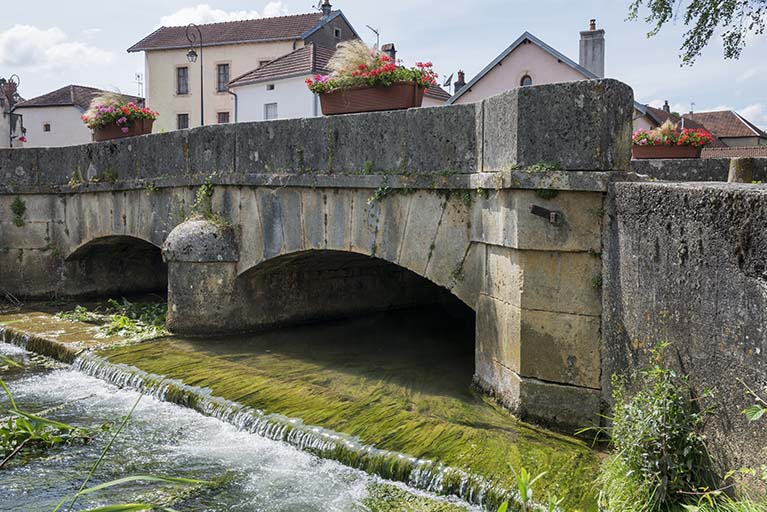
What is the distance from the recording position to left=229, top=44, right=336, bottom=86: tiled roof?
23.3 meters

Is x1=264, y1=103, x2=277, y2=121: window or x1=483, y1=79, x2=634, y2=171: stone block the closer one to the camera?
x1=483, y1=79, x2=634, y2=171: stone block

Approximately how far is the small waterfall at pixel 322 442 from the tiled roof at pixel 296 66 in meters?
17.7

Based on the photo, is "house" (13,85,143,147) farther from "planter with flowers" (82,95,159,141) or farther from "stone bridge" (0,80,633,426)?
"planter with flowers" (82,95,159,141)

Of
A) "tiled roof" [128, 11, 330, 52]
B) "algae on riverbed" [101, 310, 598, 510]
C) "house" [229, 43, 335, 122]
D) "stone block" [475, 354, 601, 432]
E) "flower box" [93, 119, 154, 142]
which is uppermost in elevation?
"tiled roof" [128, 11, 330, 52]

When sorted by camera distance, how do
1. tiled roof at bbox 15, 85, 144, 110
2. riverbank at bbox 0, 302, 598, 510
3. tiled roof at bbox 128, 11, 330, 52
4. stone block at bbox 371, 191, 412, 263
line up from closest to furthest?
riverbank at bbox 0, 302, 598, 510, stone block at bbox 371, 191, 412, 263, tiled roof at bbox 128, 11, 330, 52, tiled roof at bbox 15, 85, 144, 110

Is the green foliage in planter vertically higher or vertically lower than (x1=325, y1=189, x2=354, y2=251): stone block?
lower

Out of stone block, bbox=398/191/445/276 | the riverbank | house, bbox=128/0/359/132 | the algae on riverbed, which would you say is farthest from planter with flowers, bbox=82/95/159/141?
house, bbox=128/0/359/132

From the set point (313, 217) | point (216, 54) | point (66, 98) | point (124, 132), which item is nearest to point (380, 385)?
point (313, 217)

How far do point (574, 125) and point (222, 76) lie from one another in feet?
98.3

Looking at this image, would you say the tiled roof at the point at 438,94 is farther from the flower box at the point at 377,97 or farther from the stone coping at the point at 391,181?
the flower box at the point at 377,97

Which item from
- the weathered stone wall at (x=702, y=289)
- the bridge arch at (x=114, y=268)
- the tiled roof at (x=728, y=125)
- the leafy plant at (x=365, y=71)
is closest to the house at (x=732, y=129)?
the tiled roof at (x=728, y=125)

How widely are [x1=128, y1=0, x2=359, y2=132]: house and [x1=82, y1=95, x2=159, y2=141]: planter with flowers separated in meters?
21.2

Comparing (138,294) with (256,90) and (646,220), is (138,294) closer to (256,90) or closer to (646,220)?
(646,220)

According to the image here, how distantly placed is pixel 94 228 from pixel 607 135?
750 cm
